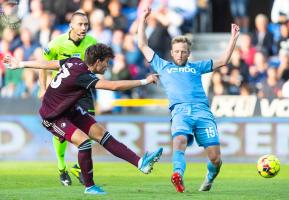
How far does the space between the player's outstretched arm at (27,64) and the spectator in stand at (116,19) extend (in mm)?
10230

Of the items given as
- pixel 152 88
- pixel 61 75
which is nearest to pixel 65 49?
pixel 61 75

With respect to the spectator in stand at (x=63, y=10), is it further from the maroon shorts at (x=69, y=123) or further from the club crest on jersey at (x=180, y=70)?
the maroon shorts at (x=69, y=123)

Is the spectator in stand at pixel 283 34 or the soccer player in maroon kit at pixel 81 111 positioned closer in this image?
the soccer player in maroon kit at pixel 81 111

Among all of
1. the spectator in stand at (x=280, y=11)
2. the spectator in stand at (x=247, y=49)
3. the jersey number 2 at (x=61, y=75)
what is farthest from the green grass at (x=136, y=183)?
the spectator in stand at (x=280, y=11)

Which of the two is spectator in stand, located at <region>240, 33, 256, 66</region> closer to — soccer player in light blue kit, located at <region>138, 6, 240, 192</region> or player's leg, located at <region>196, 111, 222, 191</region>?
soccer player in light blue kit, located at <region>138, 6, 240, 192</region>

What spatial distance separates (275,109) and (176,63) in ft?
23.7

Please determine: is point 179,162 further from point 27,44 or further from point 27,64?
point 27,44

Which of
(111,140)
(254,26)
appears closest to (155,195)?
(111,140)

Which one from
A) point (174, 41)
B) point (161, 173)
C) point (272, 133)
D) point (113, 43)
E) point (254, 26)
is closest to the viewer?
point (174, 41)

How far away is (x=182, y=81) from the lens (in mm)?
12656

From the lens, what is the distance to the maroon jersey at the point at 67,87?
468 inches

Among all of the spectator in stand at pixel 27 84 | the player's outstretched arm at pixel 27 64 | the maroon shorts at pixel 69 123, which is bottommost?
the spectator in stand at pixel 27 84

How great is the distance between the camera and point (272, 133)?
64.1ft

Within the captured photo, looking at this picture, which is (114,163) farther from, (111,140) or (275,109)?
(111,140)
